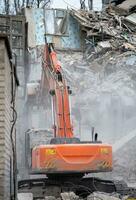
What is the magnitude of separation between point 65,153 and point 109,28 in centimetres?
1551

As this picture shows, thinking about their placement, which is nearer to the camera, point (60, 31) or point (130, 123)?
point (130, 123)

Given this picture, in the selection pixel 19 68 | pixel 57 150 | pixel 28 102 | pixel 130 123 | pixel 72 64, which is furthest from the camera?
pixel 72 64

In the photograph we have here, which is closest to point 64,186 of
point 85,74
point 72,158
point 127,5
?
point 72,158

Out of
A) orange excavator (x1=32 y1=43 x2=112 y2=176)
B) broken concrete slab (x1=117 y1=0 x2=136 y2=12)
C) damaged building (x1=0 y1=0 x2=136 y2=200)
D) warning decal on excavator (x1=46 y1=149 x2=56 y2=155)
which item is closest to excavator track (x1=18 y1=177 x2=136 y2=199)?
damaged building (x1=0 y1=0 x2=136 y2=200)

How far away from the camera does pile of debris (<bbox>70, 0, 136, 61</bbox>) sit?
80.0 feet

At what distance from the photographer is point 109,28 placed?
2527 centimetres

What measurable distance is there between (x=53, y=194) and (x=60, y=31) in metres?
16.1

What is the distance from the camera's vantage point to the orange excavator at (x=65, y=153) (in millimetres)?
10625

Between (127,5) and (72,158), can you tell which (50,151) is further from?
(127,5)

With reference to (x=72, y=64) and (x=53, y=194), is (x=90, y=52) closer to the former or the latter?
(x=72, y=64)

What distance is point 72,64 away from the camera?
23.7 metres

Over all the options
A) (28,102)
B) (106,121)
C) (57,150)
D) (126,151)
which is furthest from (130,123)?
(57,150)

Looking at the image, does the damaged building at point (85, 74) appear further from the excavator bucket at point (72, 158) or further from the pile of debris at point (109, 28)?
the excavator bucket at point (72, 158)

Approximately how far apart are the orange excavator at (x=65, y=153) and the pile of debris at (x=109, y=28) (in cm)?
1312
